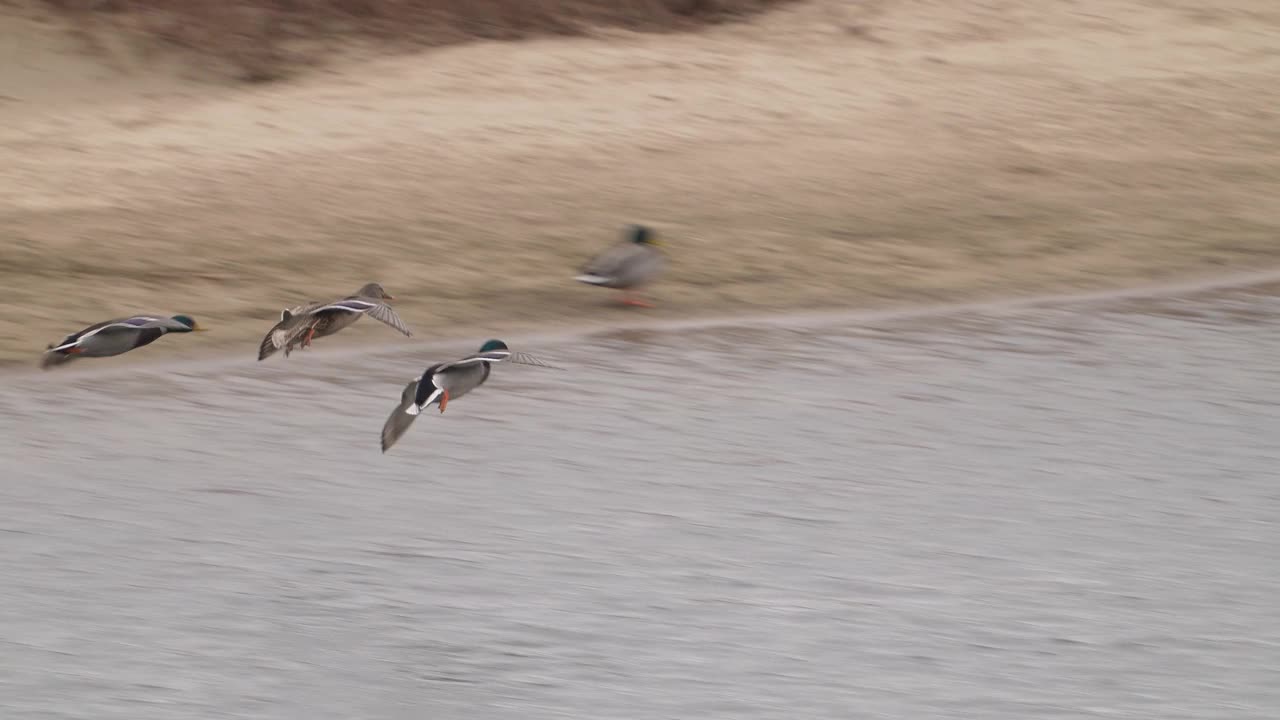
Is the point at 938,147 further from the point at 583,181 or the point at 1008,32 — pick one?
the point at 1008,32

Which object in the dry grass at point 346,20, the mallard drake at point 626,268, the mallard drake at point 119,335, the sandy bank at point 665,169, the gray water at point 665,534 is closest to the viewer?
the gray water at point 665,534

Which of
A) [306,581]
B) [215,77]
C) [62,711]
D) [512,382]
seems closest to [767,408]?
[512,382]

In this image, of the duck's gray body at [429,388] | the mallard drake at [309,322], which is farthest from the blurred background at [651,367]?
the mallard drake at [309,322]

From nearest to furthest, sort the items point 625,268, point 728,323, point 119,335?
point 119,335
point 625,268
point 728,323

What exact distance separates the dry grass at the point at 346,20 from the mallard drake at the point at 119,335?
6308 millimetres

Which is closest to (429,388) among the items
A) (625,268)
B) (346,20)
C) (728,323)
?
(625,268)

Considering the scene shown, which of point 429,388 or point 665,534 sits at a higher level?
point 429,388

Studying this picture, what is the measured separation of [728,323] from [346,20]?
6.57 m

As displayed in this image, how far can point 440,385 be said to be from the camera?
602 cm

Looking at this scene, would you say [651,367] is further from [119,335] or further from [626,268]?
[119,335]

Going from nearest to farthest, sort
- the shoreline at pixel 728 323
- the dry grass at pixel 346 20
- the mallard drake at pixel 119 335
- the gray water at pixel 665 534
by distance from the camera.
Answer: the gray water at pixel 665 534 < the mallard drake at pixel 119 335 < the shoreline at pixel 728 323 < the dry grass at pixel 346 20

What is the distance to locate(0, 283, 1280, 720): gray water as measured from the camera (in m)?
4.64

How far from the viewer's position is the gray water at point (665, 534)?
4.64m

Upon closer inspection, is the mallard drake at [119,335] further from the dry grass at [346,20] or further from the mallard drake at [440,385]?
the dry grass at [346,20]
